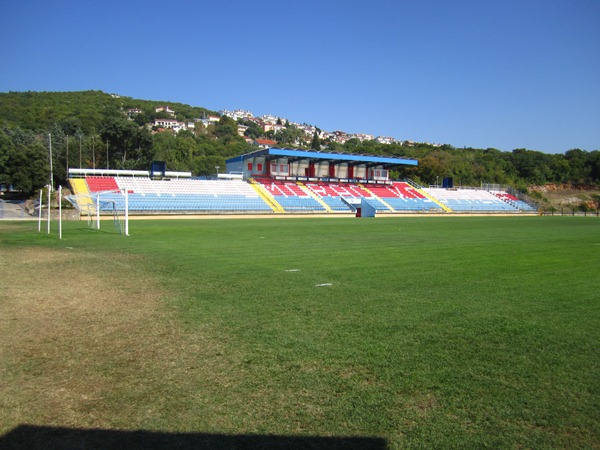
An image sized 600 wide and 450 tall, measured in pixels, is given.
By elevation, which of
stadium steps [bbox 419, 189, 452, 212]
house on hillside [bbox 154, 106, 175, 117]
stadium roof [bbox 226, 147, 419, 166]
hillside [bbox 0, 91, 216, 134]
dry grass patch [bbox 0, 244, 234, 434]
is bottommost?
dry grass patch [bbox 0, 244, 234, 434]

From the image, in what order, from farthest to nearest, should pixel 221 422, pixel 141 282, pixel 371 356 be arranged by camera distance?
1. pixel 141 282
2. pixel 371 356
3. pixel 221 422

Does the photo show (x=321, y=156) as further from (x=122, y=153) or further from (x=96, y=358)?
(x=96, y=358)

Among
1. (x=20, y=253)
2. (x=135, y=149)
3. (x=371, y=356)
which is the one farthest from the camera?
(x=135, y=149)

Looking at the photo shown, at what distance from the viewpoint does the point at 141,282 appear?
1016 centimetres

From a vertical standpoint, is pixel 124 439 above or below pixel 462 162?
below

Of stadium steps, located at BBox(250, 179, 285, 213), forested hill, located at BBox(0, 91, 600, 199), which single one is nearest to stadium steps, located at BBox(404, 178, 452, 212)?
forested hill, located at BBox(0, 91, 600, 199)

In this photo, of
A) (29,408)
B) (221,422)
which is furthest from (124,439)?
(29,408)

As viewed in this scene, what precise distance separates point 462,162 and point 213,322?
10991cm

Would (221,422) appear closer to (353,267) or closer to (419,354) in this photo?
(419,354)

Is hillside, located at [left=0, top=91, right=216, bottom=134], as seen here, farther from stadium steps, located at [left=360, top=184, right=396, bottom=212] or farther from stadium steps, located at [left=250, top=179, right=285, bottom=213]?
stadium steps, located at [left=360, top=184, right=396, bottom=212]

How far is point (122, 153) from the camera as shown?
242 ft

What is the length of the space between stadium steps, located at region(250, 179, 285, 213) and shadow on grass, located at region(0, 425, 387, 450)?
48128 mm

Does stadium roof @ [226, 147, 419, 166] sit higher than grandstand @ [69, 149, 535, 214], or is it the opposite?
stadium roof @ [226, 147, 419, 166]

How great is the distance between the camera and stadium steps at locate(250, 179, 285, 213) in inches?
2066
